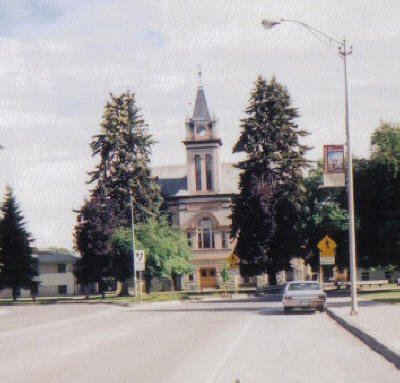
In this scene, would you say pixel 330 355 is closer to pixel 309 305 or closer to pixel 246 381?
pixel 246 381

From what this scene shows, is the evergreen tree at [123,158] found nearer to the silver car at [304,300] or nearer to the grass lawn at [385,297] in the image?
the grass lawn at [385,297]

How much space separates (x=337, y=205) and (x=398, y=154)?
867 inches

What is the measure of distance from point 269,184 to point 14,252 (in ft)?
91.4

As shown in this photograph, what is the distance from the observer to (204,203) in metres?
84.7

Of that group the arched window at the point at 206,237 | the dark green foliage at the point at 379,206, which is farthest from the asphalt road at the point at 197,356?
the arched window at the point at 206,237

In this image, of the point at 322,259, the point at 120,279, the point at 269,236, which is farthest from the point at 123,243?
the point at 322,259

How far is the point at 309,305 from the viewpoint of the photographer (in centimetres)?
2947

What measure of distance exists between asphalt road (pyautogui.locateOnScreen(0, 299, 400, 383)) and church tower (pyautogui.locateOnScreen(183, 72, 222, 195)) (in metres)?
60.4

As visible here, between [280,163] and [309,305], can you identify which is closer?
[309,305]

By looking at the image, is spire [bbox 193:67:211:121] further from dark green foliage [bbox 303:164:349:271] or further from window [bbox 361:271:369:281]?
window [bbox 361:271:369:281]

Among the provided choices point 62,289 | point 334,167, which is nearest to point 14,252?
point 62,289

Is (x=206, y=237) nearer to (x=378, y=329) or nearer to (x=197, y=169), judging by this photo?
(x=197, y=169)

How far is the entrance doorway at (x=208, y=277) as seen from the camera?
8344 cm

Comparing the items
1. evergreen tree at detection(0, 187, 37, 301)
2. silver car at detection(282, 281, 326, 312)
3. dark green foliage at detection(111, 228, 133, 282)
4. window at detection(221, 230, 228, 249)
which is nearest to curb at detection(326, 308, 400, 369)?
silver car at detection(282, 281, 326, 312)
